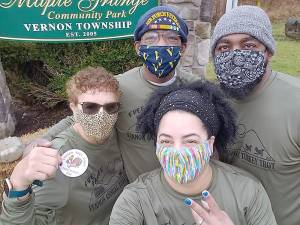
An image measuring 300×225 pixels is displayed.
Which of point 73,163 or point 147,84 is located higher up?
point 147,84

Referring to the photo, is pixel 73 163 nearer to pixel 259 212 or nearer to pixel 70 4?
pixel 259 212

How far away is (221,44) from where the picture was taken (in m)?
2.55

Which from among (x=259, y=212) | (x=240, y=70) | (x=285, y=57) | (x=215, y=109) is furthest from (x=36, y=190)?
(x=285, y=57)

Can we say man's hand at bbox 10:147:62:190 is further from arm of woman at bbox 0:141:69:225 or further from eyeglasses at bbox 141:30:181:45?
eyeglasses at bbox 141:30:181:45

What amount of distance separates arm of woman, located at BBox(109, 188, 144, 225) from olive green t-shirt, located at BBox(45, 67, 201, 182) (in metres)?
0.83

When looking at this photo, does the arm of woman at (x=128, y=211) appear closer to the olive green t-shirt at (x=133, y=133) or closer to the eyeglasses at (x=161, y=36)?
the olive green t-shirt at (x=133, y=133)

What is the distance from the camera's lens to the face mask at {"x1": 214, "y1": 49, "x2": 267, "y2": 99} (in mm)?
2465

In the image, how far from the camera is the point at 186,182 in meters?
2.20

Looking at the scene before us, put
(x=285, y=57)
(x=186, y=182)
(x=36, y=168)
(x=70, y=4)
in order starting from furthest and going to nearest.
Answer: (x=285, y=57) → (x=70, y=4) → (x=186, y=182) → (x=36, y=168)

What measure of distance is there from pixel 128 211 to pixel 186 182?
347mm

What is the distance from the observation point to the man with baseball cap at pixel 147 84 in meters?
3.06

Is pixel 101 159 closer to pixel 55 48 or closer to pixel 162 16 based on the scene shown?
pixel 162 16

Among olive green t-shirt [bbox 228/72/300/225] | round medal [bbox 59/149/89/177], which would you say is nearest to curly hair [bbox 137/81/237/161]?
olive green t-shirt [bbox 228/72/300/225]

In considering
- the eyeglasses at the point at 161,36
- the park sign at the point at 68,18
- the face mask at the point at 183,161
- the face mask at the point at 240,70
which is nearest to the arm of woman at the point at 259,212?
the face mask at the point at 183,161
